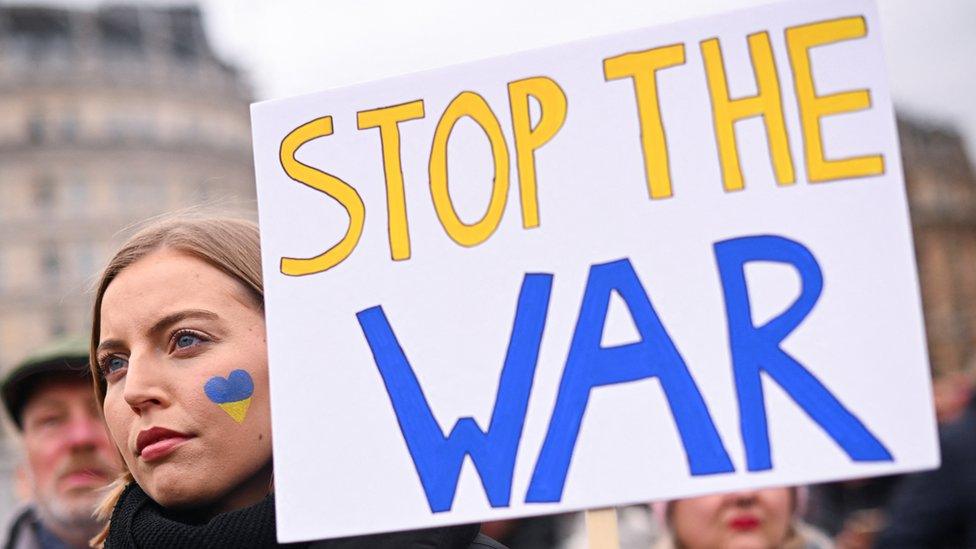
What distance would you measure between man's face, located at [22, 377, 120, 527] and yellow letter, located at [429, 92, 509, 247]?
1973 mm

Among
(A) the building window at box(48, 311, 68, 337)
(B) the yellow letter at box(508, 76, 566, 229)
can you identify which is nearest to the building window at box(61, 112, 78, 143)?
(A) the building window at box(48, 311, 68, 337)

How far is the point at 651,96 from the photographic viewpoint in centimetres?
177

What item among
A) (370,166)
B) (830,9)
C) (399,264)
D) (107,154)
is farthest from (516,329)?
(107,154)

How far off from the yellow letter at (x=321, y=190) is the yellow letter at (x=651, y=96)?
1.57 feet

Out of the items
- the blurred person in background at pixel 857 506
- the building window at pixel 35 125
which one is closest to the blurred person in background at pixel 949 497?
the blurred person in background at pixel 857 506

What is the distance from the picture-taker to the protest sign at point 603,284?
1.65 m

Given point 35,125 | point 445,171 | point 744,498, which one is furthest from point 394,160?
point 35,125

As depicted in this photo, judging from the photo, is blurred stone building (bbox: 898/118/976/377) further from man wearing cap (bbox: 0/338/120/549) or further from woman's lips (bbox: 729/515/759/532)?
man wearing cap (bbox: 0/338/120/549)

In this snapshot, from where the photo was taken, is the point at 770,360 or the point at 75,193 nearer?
the point at 770,360

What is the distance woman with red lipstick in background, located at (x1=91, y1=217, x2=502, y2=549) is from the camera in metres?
1.87

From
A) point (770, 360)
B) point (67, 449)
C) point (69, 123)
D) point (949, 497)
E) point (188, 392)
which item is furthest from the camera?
point (69, 123)

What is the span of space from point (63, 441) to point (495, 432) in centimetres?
211

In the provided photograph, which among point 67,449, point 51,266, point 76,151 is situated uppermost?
point 76,151

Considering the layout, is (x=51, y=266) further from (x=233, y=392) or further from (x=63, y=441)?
(x=233, y=392)
